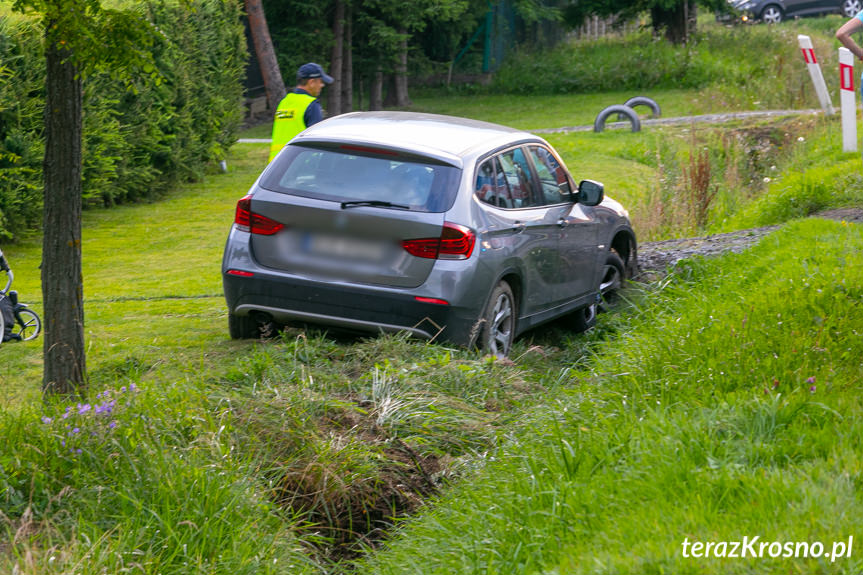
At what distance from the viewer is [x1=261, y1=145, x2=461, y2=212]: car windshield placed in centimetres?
686

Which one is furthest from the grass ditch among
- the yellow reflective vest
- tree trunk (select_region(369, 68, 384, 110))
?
tree trunk (select_region(369, 68, 384, 110))

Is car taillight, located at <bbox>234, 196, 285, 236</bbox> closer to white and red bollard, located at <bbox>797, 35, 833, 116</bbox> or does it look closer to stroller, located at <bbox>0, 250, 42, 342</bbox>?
stroller, located at <bbox>0, 250, 42, 342</bbox>

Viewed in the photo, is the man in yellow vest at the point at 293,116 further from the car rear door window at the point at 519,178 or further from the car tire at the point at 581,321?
the car tire at the point at 581,321

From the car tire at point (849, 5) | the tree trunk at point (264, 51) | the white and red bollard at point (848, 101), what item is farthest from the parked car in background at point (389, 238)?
the car tire at point (849, 5)

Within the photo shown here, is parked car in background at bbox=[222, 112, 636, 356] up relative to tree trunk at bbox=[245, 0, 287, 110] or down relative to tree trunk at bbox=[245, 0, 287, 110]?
down

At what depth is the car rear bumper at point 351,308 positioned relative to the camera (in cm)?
676

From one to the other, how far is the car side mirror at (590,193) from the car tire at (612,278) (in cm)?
93

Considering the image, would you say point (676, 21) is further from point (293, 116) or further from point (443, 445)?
point (443, 445)

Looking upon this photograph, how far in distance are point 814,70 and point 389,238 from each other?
12.8 meters

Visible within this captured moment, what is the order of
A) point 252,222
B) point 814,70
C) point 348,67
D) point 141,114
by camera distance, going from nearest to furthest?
point 252,222 < point 141,114 < point 814,70 < point 348,67

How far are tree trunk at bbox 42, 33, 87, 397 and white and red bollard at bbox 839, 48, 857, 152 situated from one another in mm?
10416

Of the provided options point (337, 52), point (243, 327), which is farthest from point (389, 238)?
point (337, 52)

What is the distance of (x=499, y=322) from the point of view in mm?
7293

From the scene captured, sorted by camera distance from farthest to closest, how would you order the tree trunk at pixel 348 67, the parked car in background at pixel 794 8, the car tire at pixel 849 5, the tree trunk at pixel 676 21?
the car tire at pixel 849 5
the parked car in background at pixel 794 8
the tree trunk at pixel 676 21
the tree trunk at pixel 348 67
